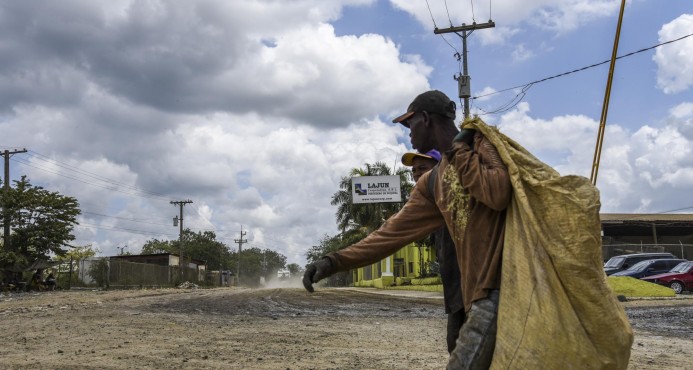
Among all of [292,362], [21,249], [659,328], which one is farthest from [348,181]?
[292,362]

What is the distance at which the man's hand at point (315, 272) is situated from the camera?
2.62m

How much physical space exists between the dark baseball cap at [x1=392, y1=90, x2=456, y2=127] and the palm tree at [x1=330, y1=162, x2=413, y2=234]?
137ft

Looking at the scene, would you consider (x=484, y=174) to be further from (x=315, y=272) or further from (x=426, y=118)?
(x=315, y=272)

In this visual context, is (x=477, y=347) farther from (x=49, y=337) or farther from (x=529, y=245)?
(x=49, y=337)

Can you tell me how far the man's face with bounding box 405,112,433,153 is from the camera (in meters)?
2.72

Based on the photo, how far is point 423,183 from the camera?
2.60 m

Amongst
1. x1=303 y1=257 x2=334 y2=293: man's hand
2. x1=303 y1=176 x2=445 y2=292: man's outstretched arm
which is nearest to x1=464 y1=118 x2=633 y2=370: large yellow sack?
x1=303 y1=176 x2=445 y2=292: man's outstretched arm

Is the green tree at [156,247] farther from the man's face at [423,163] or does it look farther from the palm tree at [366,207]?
the man's face at [423,163]

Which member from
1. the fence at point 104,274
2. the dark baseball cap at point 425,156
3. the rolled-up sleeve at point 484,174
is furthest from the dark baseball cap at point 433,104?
the fence at point 104,274

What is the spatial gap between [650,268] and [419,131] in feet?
81.7

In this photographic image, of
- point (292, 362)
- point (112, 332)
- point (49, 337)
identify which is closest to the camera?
point (292, 362)

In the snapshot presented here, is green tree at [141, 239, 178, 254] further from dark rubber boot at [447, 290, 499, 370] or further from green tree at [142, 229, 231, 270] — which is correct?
dark rubber boot at [447, 290, 499, 370]

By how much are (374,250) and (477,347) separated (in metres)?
0.74

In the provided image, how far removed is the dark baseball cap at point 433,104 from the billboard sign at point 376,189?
137 feet
